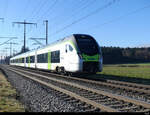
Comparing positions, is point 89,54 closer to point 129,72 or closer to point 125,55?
point 129,72

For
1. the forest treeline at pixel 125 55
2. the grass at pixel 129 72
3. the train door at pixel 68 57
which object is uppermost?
the forest treeline at pixel 125 55

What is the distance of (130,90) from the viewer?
38.9 feet

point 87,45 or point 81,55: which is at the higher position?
point 87,45

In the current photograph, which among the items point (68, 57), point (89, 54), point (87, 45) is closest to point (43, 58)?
point (68, 57)

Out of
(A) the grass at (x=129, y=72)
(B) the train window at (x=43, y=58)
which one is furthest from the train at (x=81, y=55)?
(B) the train window at (x=43, y=58)

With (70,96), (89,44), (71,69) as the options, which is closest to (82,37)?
(89,44)

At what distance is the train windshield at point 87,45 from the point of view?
17.8 meters

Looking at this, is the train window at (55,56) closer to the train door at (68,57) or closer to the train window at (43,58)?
the train door at (68,57)

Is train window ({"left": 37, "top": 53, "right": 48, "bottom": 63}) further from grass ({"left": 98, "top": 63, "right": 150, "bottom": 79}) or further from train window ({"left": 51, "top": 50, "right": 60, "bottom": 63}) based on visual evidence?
grass ({"left": 98, "top": 63, "right": 150, "bottom": 79})

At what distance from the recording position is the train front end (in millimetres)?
17344

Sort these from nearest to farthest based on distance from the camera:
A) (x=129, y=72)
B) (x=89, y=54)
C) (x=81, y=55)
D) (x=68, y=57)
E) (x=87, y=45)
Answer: (x=81, y=55) → (x=89, y=54) → (x=87, y=45) → (x=68, y=57) → (x=129, y=72)

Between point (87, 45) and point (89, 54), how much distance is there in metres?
0.87

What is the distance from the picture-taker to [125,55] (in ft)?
377

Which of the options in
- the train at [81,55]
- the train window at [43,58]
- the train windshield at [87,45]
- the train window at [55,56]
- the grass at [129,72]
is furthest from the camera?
the train window at [43,58]
